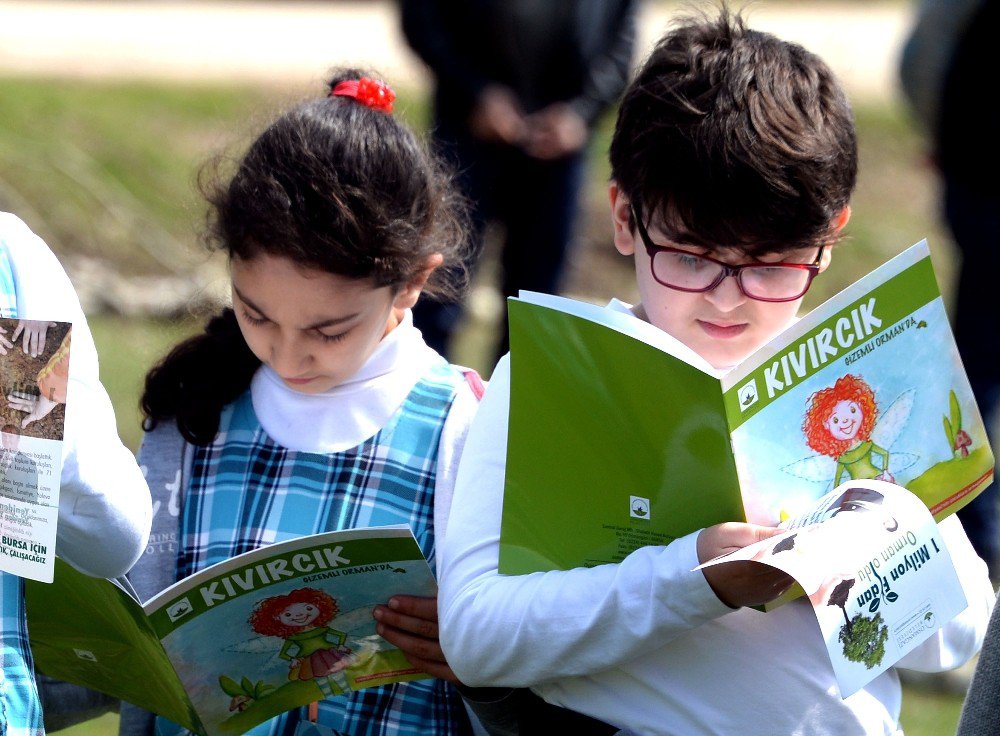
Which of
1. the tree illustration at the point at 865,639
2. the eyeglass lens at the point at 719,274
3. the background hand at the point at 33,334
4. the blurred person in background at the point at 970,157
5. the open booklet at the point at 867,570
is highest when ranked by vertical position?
the blurred person in background at the point at 970,157

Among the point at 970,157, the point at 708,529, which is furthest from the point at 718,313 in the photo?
the point at 970,157

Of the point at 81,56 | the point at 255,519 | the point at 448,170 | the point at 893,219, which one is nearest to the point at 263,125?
the point at 448,170

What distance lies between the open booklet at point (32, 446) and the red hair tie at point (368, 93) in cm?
72

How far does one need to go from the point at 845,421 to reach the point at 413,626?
23.7 inches

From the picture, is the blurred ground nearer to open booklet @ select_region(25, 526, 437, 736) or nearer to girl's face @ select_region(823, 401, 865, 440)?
open booklet @ select_region(25, 526, 437, 736)

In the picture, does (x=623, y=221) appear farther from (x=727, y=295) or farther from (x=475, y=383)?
(x=475, y=383)

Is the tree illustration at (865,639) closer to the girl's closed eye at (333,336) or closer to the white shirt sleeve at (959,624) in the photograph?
the white shirt sleeve at (959,624)

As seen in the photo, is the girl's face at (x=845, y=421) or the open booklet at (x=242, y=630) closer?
the girl's face at (x=845, y=421)

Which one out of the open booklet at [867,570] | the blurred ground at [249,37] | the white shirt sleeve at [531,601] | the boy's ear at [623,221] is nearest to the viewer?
the open booklet at [867,570]

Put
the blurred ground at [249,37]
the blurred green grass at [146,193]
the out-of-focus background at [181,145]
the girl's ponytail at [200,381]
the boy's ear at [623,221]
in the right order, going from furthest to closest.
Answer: the blurred ground at [249,37] < the blurred green grass at [146,193] < the out-of-focus background at [181,145] < the girl's ponytail at [200,381] < the boy's ear at [623,221]

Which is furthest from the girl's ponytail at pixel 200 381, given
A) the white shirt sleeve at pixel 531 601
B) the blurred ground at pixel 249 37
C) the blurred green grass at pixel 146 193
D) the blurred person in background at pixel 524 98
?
the blurred ground at pixel 249 37

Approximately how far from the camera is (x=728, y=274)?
1.66 metres

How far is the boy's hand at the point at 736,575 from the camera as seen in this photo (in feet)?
4.76

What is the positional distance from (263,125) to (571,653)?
948 millimetres
